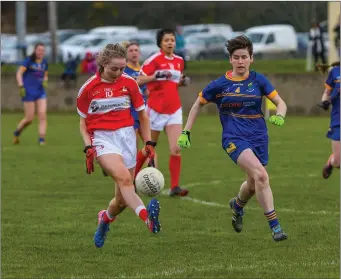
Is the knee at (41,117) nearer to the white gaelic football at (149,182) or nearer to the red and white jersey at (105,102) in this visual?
the red and white jersey at (105,102)

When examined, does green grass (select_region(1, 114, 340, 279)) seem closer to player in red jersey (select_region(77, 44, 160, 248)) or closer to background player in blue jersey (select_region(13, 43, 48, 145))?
player in red jersey (select_region(77, 44, 160, 248))

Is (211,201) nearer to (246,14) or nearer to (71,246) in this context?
(71,246)

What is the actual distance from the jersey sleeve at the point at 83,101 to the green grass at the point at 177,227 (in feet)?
4.26

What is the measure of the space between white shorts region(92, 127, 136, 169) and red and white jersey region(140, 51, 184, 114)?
183 inches

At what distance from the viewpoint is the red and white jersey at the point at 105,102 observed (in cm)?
984

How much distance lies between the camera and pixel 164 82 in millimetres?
14758

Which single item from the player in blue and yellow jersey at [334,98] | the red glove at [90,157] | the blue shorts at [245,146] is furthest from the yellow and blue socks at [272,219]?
the player in blue and yellow jersey at [334,98]

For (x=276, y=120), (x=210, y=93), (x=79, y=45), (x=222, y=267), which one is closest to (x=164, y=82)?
(x=210, y=93)

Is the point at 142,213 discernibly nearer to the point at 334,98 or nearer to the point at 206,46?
the point at 334,98

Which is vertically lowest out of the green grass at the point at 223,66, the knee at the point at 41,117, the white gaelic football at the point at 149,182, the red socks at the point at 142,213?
the green grass at the point at 223,66

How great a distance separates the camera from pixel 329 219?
11.8 meters

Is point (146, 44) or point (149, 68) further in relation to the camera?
point (146, 44)

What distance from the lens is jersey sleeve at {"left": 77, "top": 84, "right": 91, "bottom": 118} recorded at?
32.4 ft

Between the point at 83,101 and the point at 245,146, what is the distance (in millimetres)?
→ 1610
